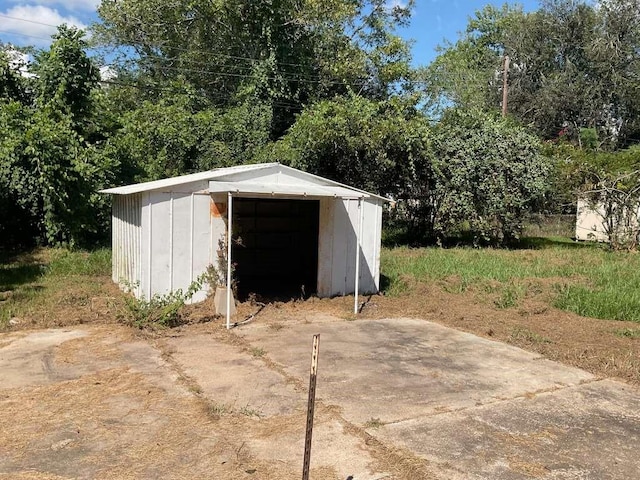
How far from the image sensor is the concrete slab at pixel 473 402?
3.76m

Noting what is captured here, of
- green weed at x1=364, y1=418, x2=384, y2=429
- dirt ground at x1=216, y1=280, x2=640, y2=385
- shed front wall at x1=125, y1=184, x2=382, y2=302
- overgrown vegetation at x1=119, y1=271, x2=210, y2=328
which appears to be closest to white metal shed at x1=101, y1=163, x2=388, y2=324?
shed front wall at x1=125, y1=184, x2=382, y2=302

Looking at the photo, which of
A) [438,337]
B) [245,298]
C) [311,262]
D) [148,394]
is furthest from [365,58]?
[148,394]

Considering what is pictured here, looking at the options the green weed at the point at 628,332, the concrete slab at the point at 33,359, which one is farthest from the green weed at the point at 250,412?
the green weed at the point at 628,332

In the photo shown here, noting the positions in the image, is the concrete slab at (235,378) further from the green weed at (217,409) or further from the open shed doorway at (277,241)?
the open shed doorway at (277,241)

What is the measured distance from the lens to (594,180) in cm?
1705

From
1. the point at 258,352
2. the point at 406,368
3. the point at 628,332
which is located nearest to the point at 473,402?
the point at 406,368

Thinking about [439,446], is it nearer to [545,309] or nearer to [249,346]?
[249,346]

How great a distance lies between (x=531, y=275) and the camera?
11141 mm

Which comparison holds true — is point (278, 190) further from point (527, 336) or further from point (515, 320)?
point (515, 320)

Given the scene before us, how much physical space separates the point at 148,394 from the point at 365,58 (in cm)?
2115

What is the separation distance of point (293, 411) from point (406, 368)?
1745 mm

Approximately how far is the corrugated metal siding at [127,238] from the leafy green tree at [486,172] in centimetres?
916

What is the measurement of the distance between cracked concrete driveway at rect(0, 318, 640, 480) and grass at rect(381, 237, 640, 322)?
9.51ft

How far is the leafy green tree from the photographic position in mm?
15523
